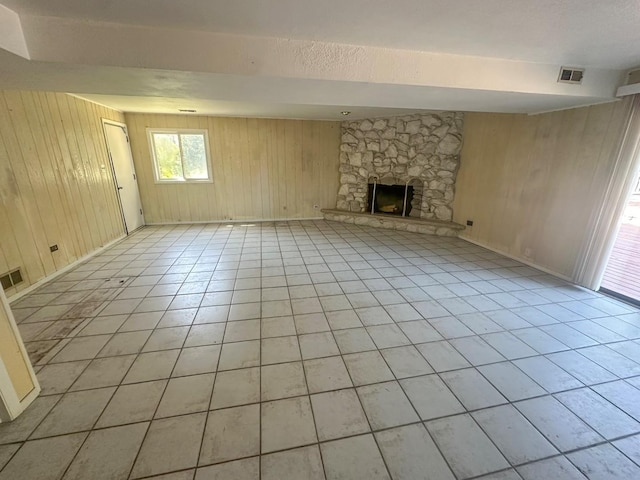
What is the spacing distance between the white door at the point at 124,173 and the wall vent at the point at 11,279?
7.48 feet

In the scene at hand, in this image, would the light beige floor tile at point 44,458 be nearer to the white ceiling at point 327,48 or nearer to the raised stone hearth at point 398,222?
the white ceiling at point 327,48

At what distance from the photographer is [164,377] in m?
1.79

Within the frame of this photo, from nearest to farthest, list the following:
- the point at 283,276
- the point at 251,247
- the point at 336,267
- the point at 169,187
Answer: the point at 283,276, the point at 336,267, the point at 251,247, the point at 169,187

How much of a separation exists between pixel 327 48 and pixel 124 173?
15.4 ft

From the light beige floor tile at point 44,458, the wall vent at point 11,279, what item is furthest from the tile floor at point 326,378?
the wall vent at point 11,279

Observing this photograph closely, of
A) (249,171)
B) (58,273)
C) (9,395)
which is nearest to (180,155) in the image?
(249,171)

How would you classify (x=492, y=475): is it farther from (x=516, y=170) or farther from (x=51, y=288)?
(x=51, y=288)

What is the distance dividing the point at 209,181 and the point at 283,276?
3.46 meters

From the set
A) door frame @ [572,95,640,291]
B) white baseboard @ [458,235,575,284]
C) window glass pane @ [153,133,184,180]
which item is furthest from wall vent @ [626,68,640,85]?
window glass pane @ [153,133,184,180]

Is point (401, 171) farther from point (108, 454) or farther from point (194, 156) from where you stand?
point (108, 454)

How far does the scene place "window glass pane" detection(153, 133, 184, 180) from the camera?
5371mm

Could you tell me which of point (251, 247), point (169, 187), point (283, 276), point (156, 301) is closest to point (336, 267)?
point (283, 276)

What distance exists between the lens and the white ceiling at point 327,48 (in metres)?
1.52

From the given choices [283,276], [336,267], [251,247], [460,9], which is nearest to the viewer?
[460,9]
